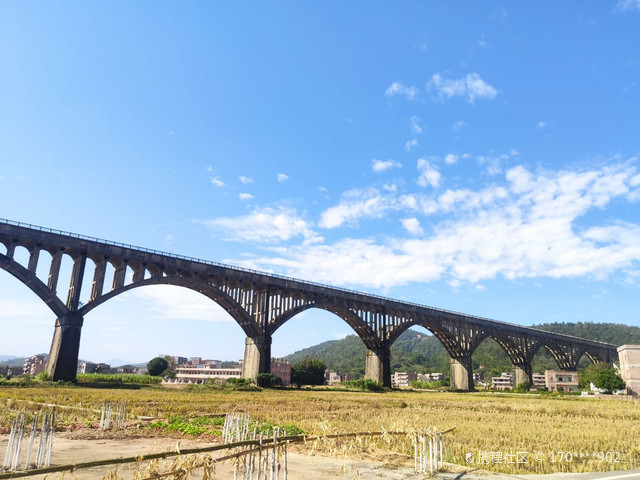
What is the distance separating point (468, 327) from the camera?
87375mm

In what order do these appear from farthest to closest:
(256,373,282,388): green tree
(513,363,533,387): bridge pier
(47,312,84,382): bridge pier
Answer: (513,363,533,387): bridge pier
(256,373,282,388): green tree
(47,312,84,382): bridge pier

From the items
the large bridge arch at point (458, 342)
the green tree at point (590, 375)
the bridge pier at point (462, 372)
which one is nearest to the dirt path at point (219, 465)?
the large bridge arch at point (458, 342)

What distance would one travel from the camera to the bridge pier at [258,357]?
5878 centimetres

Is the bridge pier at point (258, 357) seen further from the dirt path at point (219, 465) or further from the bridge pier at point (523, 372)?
the bridge pier at point (523, 372)

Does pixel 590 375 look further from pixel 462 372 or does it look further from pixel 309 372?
pixel 309 372

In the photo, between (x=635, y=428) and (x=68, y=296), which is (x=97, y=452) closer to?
(x=635, y=428)

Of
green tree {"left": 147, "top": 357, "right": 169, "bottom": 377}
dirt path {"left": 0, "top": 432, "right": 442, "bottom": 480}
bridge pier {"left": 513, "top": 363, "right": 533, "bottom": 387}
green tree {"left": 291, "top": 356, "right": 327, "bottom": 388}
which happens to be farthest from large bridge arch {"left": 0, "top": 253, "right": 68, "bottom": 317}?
bridge pier {"left": 513, "top": 363, "right": 533, "bottom": 387}

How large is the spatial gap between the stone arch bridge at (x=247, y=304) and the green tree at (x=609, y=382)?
70.1 ft

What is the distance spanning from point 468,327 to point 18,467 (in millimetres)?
86358

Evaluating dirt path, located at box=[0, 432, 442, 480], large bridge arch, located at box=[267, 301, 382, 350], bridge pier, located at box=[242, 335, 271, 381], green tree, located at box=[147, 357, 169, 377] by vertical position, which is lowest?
green tree, located at box=[147, 357, 169, 377]

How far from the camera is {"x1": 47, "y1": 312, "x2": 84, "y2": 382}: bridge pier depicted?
42.0 metres

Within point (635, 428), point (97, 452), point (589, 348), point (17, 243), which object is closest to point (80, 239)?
point (17, 243)

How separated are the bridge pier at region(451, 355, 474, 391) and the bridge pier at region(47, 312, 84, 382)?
2684 inches

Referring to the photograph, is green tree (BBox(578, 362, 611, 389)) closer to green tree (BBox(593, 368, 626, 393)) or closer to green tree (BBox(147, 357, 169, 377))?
green tree (BBox(593, 368, 626, 393))
